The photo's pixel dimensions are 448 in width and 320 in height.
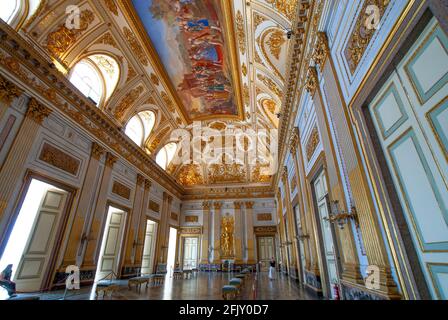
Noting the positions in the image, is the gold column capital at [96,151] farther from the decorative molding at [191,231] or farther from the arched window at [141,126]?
the decorative molding at [191,231]

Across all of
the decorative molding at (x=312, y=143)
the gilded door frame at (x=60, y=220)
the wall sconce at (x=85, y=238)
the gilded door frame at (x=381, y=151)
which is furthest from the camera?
the wall sconce at (x=85, y=238)

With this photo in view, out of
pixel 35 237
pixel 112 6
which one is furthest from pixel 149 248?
pixel 112 6

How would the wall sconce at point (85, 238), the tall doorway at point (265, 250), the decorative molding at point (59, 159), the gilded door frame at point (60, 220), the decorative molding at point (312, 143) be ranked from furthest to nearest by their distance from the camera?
1. the tall doorway at point (265, 250)
2. the wall sconce at point (85, 238)
3. the decorative molding at point (59, 159)
4. the decorative molding at point (312, 143)
5. the gilded door frame at point (60, 220)

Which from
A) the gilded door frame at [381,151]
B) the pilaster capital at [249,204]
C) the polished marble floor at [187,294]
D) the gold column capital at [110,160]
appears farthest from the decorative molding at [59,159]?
the pilaster capital at [249,204]

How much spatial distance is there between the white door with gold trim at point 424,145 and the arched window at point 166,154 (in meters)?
13.3

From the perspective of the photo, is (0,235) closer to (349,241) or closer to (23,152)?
(23,152)

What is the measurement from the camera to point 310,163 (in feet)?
19.5

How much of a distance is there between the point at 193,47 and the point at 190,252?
518 inches

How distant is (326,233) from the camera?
5250mm

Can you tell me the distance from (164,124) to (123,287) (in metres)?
8.03

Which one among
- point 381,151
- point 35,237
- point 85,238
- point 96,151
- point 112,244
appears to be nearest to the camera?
point 381,151

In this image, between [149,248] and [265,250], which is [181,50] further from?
[265,250]

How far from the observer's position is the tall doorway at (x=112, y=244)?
9093 mm
